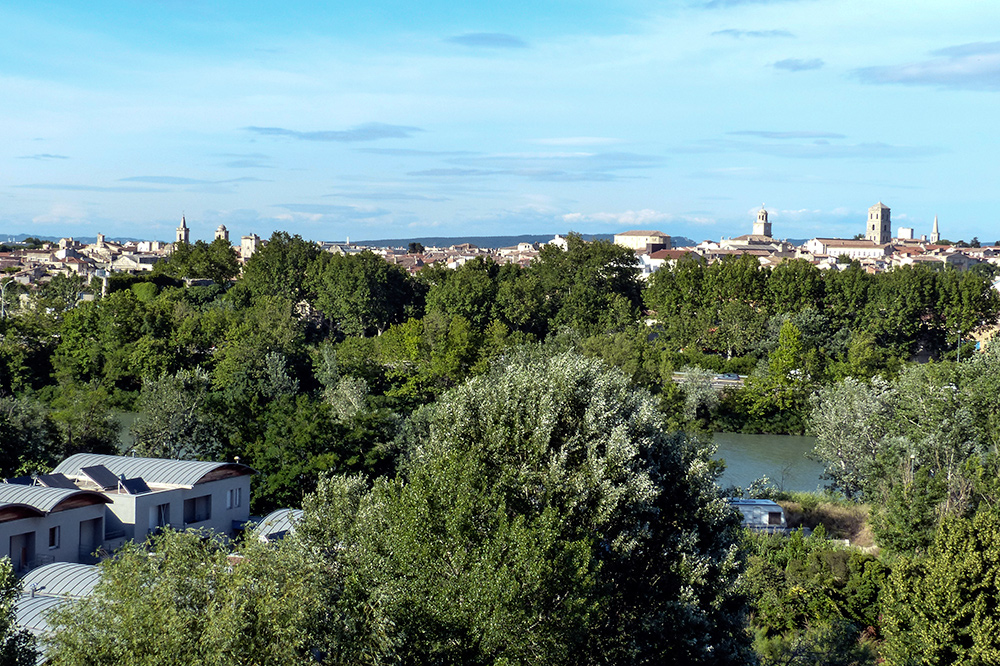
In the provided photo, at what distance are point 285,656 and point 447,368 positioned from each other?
23.9 metres

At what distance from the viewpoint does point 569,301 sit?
39.6 meters

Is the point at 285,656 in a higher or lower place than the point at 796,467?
higher

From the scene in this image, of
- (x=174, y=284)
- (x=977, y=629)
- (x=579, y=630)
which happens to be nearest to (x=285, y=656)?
(x=579, y=630)

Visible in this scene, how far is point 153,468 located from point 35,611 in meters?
5.44

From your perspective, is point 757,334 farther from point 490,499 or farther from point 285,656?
point 285,656

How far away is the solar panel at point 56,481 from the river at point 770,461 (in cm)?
1128

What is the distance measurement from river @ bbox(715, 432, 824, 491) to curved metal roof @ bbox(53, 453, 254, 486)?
9.64m

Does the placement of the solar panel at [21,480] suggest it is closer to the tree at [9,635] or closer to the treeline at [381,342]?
the treeline at [381,342]

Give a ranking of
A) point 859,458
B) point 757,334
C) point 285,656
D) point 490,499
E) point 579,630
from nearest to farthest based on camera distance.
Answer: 1. point 285,656
2. point 579,630
3. point 490,499
4. point 859,458
5. point 757,334

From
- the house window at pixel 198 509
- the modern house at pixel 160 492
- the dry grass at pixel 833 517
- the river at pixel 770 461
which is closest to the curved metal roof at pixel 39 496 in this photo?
the modern house at pixel 160 492

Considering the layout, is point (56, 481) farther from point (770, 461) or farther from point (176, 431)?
point (770, 461)

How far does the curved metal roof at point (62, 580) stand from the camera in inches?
373

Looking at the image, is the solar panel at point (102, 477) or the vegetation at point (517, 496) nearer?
the vegetation at point (517, 496)

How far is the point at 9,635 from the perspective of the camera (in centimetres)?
607
